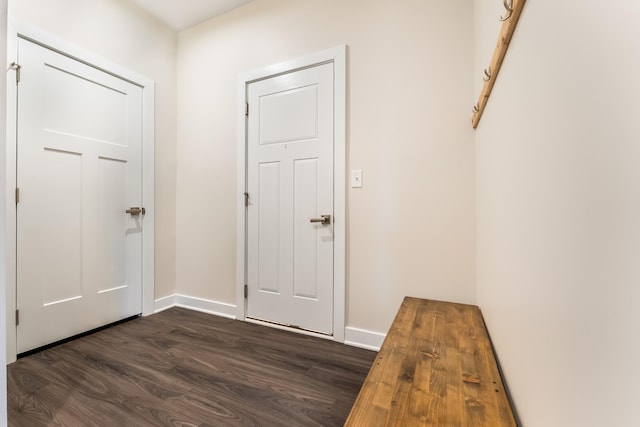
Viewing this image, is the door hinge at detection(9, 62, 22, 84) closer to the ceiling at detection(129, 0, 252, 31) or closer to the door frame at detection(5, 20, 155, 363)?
the door frame at detection(5, 20, 155, 363)

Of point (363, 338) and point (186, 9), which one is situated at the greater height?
point (186, 9)

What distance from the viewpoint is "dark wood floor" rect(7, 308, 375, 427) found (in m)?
1.25

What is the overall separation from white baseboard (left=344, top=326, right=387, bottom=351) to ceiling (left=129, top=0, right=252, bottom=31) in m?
2.82

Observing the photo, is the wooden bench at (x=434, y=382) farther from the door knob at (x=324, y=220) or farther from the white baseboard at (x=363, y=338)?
the door knob at (x=324, y=220)

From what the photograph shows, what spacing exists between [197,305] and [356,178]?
6.35 ft

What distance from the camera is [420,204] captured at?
5.82ft

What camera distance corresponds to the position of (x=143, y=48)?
97.6 inches

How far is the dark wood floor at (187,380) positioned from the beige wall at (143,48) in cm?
87

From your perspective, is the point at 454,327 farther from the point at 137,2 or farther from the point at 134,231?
the point at 137,2

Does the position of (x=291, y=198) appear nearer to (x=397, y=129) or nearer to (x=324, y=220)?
(x=324, y=220)

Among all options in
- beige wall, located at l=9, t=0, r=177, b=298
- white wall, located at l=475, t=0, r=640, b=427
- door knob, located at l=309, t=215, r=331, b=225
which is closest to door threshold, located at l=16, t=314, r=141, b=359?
beige wall, located at l=9, t=0, r=177, b=298

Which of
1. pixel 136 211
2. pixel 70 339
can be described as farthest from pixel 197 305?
pixel 136 211

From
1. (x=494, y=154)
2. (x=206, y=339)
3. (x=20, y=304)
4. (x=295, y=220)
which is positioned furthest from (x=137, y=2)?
(x=494, y=154)

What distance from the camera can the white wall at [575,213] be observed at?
11.3 inches
